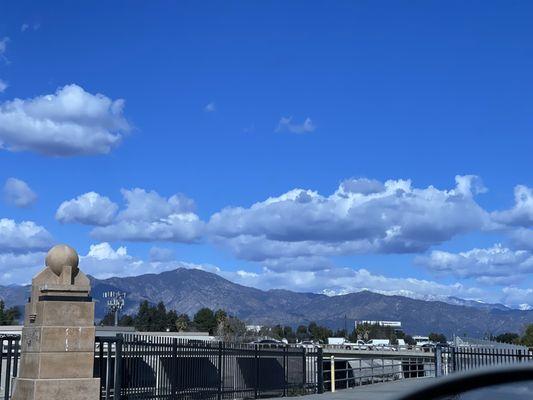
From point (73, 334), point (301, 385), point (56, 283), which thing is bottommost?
point (301, 385)

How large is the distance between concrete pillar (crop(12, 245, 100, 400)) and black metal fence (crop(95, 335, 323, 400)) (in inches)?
28.7

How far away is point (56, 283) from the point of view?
1633cm

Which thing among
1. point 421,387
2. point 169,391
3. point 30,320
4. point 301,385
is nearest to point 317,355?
point 301,385

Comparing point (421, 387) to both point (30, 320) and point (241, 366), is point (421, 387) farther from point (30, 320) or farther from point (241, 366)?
point (241, 366)

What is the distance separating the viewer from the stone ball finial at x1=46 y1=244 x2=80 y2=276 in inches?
645

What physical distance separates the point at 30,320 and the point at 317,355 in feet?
40.6

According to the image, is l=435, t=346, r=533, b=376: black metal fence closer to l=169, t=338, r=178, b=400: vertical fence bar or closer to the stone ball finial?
l=169, t=338, r=178, b=400: vertical fence bar

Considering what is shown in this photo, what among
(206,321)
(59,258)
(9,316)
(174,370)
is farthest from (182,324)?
(59,258)

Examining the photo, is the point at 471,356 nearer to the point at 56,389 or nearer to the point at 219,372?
the point at 219,372

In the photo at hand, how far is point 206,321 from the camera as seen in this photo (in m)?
174

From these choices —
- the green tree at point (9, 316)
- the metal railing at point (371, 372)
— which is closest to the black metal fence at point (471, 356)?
the metal railing at point (371, 372)

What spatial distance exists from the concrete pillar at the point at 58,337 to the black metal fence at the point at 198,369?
28.7 inches

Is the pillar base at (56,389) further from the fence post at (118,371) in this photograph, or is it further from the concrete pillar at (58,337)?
the fence post at (118,371)

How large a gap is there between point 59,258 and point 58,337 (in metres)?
1.64
